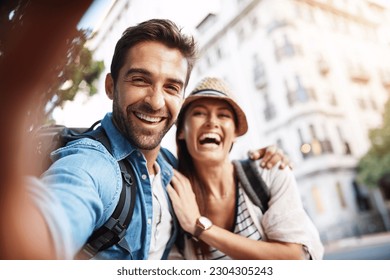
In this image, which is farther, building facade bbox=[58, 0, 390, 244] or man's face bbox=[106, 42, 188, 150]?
building facade bbox=[58, 0, 390, 244]

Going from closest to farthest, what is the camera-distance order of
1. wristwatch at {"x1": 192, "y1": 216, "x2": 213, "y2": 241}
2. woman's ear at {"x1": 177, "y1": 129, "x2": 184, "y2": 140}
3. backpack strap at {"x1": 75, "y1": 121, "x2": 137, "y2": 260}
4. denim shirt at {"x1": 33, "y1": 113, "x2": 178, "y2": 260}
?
denim shirt at {"x1": 33, "y1": 113, "x2": 178, "y2": 260}, backpack strap at {"x1": 75, "y1": 121, "x2": 137, "y2": 260}, wristwatch at {"x1": 192, "y1": 216, "x2": 213, "y2": 241}, woman's ear at {"x1": 177, "y1": 129, "x2": 184, "y2": 140}

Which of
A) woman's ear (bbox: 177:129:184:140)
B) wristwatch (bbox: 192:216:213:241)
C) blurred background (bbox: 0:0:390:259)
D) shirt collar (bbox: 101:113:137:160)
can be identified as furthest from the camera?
blurred background (bbox: 0:0:390:259)

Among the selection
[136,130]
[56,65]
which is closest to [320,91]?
[136,130]

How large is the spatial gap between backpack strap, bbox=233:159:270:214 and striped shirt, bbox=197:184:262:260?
0.17 feet

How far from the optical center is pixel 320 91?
5.90 feet

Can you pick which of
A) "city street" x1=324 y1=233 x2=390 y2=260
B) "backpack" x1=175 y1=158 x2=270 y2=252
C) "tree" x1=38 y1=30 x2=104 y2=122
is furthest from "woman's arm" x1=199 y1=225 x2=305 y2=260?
"tree" x1=38 y1=30 x2=104 y2=122

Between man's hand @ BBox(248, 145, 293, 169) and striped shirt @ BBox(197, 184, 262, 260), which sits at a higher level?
man's hand @ BBox(248, 145, 293, 169)

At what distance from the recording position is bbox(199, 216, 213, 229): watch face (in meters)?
1.36

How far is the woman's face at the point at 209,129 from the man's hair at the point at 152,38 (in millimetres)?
209

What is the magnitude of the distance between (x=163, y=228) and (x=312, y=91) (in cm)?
103

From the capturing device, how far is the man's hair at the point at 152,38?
1323 millimetres

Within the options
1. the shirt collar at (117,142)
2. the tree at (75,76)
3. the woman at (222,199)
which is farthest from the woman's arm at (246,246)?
the tree at (75,76)

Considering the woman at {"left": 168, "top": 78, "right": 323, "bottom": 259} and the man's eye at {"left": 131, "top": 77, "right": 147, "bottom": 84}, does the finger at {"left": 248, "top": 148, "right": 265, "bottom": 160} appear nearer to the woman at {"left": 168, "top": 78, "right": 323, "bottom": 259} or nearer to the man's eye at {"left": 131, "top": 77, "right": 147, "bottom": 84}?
the woman at {"left": 168, "top": 78, "right": 323, "bottom": 259}

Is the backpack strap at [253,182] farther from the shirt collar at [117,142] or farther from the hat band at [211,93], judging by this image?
the shirt collar at [117,142]
